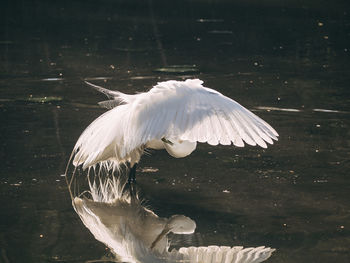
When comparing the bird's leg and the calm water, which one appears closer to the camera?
the calm water

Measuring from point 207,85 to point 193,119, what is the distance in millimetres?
4688

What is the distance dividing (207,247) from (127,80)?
5.88m

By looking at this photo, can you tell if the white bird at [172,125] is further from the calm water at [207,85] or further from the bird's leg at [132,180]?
the calm water at [207,85]

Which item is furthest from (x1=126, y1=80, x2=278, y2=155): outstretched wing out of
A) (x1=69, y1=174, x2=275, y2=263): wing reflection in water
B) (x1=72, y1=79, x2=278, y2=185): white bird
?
(x1=69, y1=174, x2=275, y2=263): wing reflection in water

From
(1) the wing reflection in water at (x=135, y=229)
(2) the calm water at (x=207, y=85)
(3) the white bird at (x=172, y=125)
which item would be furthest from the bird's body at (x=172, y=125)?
(2) the calm water at (x=207, y=85)

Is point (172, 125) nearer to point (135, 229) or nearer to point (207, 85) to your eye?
point (135, 229)

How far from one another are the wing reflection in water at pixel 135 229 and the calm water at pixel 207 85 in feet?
0.35

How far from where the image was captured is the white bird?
554cm

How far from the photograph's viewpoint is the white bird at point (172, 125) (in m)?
5.54

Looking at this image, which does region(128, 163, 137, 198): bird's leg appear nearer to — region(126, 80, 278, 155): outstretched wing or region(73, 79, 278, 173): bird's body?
region(73, 79, 278, 173): bird's body

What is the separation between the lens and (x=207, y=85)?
1033cm

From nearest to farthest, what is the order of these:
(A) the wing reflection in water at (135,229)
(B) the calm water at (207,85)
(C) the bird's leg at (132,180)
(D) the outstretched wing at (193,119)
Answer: (A) the wing reflection in water at (135,229), (B) the calm water at (207,85), (D) the outstretched wing at (193,119), (C) the bird's leg at (132,180)

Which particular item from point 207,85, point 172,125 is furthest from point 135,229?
point 207,85

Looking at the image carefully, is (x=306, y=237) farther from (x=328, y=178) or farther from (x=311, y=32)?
(x=311, y=32)
